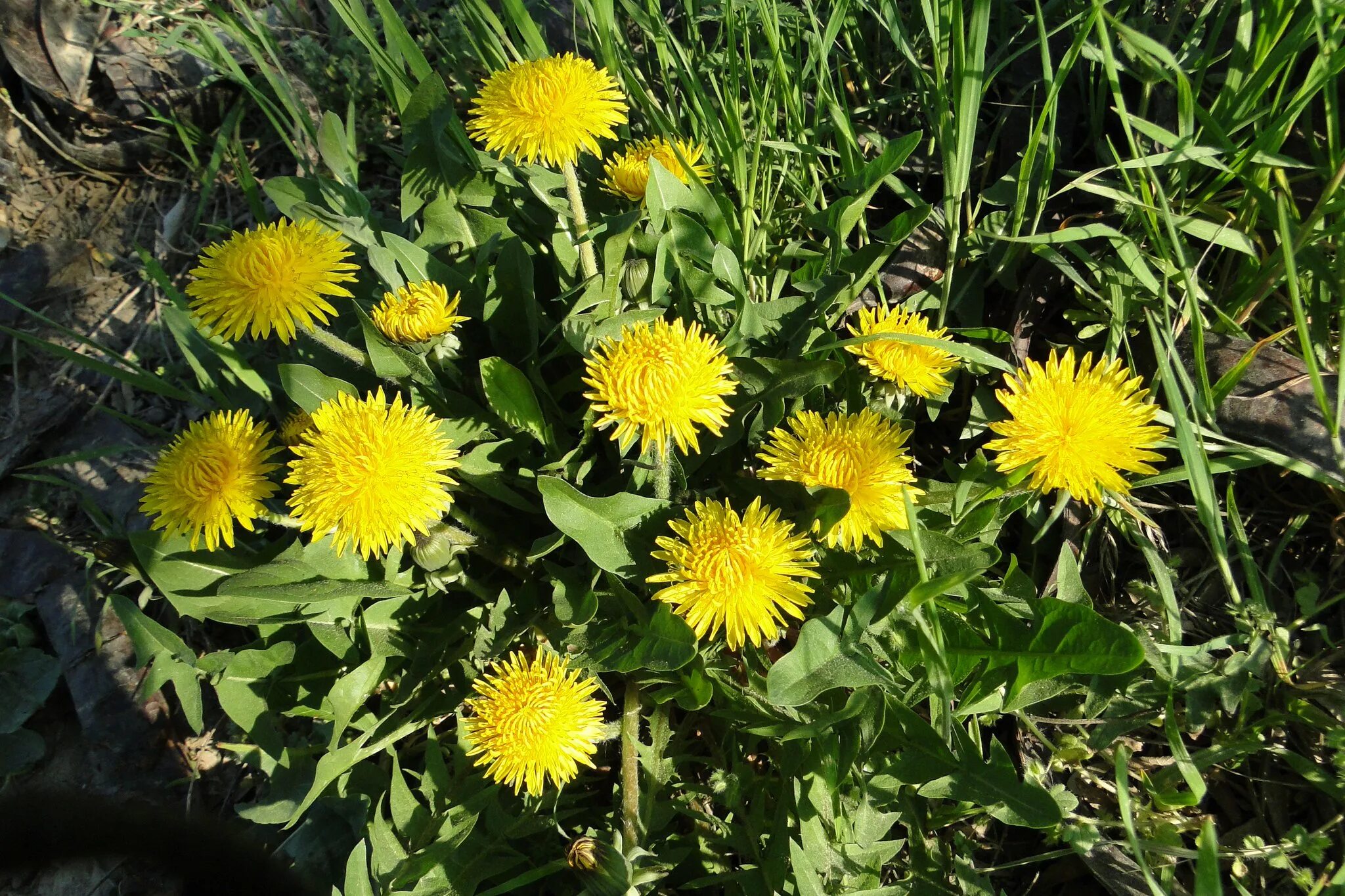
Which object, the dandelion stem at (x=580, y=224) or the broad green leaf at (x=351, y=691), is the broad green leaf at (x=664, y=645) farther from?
the dandelion stem at (x=580, y=224)

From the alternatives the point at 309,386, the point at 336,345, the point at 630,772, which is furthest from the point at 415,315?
the point at 630,772

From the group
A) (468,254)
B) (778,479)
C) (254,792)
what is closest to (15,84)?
(468,254)

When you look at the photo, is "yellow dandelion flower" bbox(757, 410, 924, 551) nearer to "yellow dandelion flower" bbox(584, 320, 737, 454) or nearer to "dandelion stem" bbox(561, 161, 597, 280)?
"yellow dandelion flower" bbox(584, 320, 737, 454)

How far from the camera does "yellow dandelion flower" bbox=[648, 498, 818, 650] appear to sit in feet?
4.57

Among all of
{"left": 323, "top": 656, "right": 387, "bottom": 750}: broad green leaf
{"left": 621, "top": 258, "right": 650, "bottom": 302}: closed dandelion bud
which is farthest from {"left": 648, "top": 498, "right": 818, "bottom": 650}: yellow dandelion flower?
{"left": 323, "top": 656, "right": 387, "bottom": 750}: broad green leaf

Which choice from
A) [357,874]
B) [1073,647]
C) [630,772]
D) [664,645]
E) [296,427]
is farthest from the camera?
[296,427]

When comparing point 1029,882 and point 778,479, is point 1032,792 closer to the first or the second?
point 1029,882

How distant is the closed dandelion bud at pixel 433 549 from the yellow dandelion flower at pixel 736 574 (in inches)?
Result: 20.2

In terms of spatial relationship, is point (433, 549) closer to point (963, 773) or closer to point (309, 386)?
point (309, 386)

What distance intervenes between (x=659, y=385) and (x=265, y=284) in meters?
0.93

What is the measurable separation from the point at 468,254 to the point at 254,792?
1.70 metres

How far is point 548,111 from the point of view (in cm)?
169

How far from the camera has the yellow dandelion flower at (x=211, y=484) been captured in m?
1.68

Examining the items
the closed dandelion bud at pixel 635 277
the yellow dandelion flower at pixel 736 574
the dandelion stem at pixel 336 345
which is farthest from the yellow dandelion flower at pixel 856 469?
the dandelion stem at pixel 336 345
